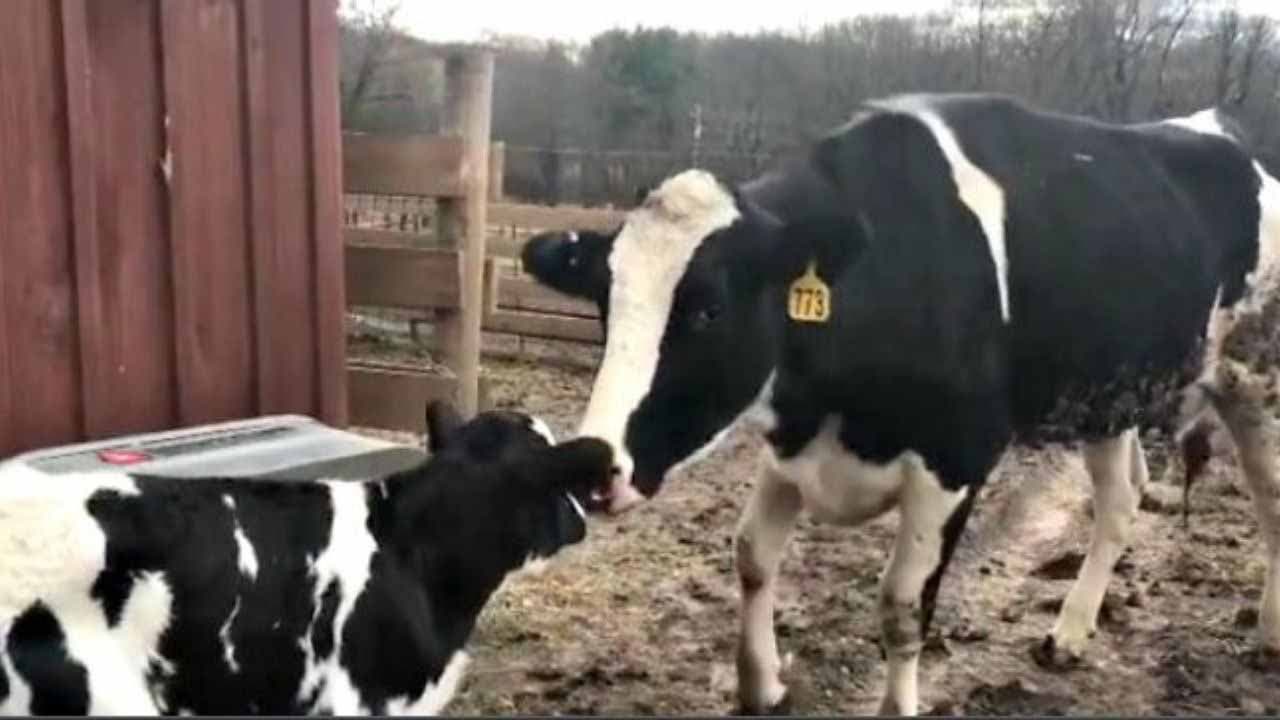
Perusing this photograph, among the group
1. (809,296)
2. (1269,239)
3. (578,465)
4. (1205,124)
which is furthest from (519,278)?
(578,465)

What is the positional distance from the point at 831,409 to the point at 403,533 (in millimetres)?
1268

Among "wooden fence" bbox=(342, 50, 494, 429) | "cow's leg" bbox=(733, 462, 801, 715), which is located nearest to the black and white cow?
"cow's leg" bbox=(733, 462, 801, 715)

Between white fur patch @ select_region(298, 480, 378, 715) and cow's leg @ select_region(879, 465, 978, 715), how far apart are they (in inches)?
64.7

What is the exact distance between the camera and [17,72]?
4.07 m

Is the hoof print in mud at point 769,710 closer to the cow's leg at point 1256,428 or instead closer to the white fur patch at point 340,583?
the white fur patch at point 340,583

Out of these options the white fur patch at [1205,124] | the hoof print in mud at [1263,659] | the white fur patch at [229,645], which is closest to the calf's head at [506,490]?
the white fur patch at [229,645]

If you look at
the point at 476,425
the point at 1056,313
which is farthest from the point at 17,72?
the point at 1056,313

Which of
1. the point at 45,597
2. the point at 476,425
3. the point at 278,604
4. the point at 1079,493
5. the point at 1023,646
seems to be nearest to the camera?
the point at 45,597

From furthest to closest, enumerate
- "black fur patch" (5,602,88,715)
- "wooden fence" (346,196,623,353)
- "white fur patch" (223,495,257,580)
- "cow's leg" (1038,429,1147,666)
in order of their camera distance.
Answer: "wooden fence" (346,196,623,353) → "cow's leg" (1038,429,1147,666) → "white fur patch" (223,495,257,580) → "black fur patch" (5,602,88,715)

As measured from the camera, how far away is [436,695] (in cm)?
357

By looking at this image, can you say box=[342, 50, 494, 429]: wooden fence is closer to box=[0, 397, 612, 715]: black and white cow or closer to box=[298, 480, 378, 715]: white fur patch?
box=[0, 397, 612, 715]: black and white cow

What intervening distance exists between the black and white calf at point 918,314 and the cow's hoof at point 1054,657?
2cm

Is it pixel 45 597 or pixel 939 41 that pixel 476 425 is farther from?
pixel 939 41

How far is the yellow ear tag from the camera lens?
4.03 m
